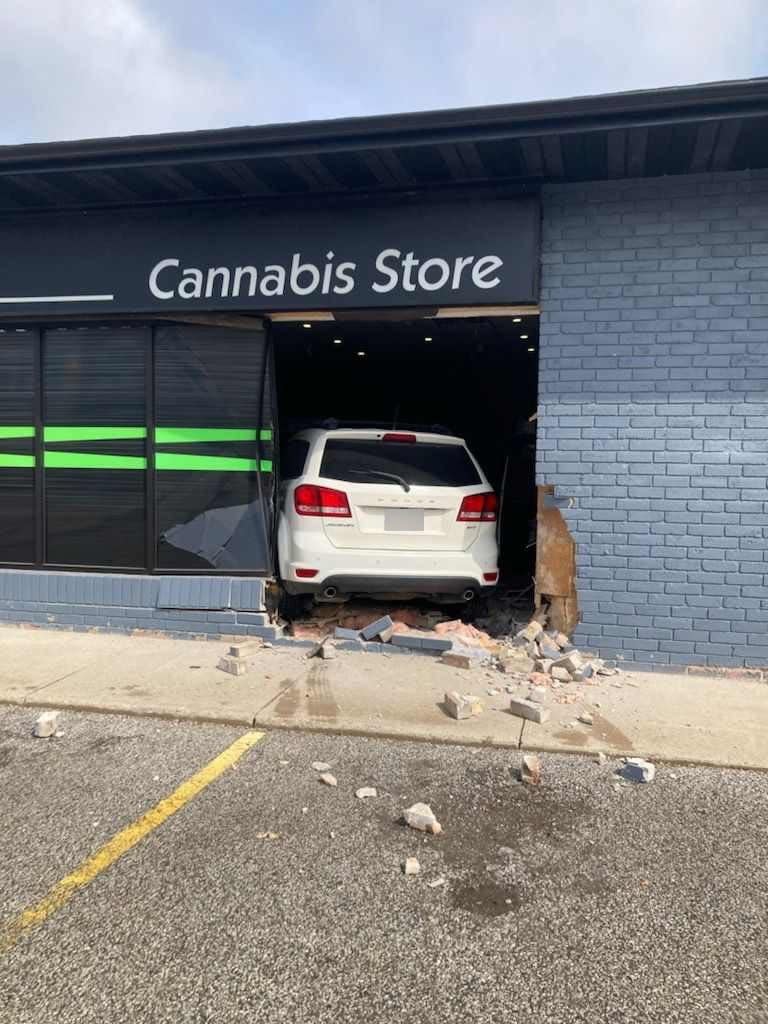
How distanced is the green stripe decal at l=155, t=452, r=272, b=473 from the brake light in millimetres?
805

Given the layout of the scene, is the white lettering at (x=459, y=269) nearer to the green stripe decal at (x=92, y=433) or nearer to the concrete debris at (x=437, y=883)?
the green stripe decal at (x=92, y=433)

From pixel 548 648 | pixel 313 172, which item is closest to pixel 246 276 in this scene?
pixel 313 172

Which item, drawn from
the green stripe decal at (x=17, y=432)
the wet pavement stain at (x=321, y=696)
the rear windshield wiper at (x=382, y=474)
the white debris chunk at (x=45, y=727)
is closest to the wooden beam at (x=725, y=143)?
the rear windshield wiper at (x=382, y=474)

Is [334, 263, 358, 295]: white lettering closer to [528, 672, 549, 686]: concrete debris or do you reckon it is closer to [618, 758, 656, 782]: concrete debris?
[528, 672, 549, 686]: concrete debris

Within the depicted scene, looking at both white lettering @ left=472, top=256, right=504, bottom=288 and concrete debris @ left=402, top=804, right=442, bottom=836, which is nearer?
concrete debris @ left=402, top=804, right=442, bottom=836

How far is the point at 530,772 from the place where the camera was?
3803 mm

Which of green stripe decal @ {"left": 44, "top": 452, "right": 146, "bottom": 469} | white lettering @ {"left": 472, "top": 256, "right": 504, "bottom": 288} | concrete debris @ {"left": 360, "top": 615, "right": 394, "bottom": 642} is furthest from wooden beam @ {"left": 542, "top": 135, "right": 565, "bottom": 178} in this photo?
green stripe decal @ {"left": 44, "top": 452, "right": 146, "bottom": 469}

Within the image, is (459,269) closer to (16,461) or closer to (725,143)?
(725,143)

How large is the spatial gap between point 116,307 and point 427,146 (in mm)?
3088

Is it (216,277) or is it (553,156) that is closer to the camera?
(553,156)

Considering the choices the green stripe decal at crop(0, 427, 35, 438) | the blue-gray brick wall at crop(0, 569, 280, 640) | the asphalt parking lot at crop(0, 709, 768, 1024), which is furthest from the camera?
the green stripe decal at crop(0, 427, 35, 438)

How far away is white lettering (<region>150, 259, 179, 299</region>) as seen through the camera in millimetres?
6449

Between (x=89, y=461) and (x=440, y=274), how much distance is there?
364 cm

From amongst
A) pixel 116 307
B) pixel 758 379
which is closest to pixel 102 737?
pixel 116 307
